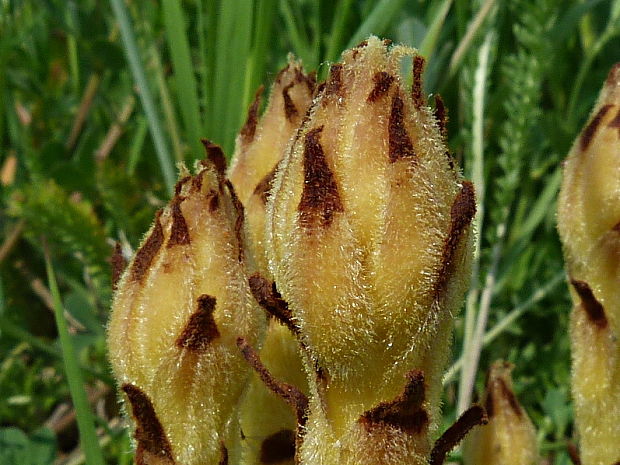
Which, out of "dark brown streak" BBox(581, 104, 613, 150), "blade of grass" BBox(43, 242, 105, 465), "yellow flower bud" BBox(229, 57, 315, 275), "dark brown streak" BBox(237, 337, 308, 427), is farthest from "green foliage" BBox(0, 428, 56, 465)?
"dark brown streak" BBox(581, 104, 613, 150)

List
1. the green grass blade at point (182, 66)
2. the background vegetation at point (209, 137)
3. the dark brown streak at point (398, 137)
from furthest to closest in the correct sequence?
the background vegetation at point (209, 137), the green grass blade at point (182, 66), the dark brown streak at point (398, 137)

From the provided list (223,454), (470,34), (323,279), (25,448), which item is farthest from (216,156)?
(470,34)

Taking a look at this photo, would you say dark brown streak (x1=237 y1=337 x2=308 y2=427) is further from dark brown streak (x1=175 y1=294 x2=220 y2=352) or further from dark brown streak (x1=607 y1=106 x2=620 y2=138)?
dark brown streak (x1=607 y1=106 x2=620 y2=138)

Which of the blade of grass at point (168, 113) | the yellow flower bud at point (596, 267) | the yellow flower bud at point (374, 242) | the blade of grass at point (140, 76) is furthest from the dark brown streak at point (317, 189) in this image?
the blade of grass at point (168, 113)

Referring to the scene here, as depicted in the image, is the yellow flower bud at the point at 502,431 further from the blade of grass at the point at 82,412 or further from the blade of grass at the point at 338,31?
the blade of grass at the point at 338,31

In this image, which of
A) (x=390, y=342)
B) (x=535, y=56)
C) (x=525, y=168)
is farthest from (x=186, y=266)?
(x=525, y=168)

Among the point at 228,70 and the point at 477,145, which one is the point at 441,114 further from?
the point at 477,145
